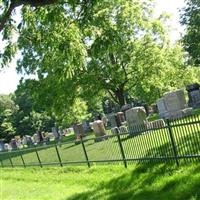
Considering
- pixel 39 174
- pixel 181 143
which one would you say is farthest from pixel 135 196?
pixel 39 174

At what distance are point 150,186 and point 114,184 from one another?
178 centimetres

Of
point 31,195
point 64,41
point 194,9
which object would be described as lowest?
point 31,195

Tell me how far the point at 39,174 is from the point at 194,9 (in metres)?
32.8

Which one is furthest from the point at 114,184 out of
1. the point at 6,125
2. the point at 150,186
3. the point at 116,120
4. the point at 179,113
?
the point at 6,125

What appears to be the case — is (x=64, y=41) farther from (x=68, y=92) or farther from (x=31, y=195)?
(x=68, y=92)

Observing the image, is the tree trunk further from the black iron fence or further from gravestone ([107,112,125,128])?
the black iron fence

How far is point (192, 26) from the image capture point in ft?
154

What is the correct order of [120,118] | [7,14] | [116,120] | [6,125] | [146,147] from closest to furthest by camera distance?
[7,14] → [146,147] → [116,120] → [120,118] → [6,125]

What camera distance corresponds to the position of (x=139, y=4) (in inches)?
1582

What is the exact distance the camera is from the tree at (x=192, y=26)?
45812 mm

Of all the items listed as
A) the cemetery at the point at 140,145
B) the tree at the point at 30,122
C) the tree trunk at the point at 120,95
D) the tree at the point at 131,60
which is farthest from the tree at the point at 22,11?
the tree at the point at 30,122

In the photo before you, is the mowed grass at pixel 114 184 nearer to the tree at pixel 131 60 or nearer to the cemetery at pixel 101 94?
the cemetery at pixel 101 94

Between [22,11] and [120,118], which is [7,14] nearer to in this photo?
[22,11]

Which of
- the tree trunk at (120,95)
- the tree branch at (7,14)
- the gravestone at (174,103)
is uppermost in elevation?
the tree branch at (7,14)
